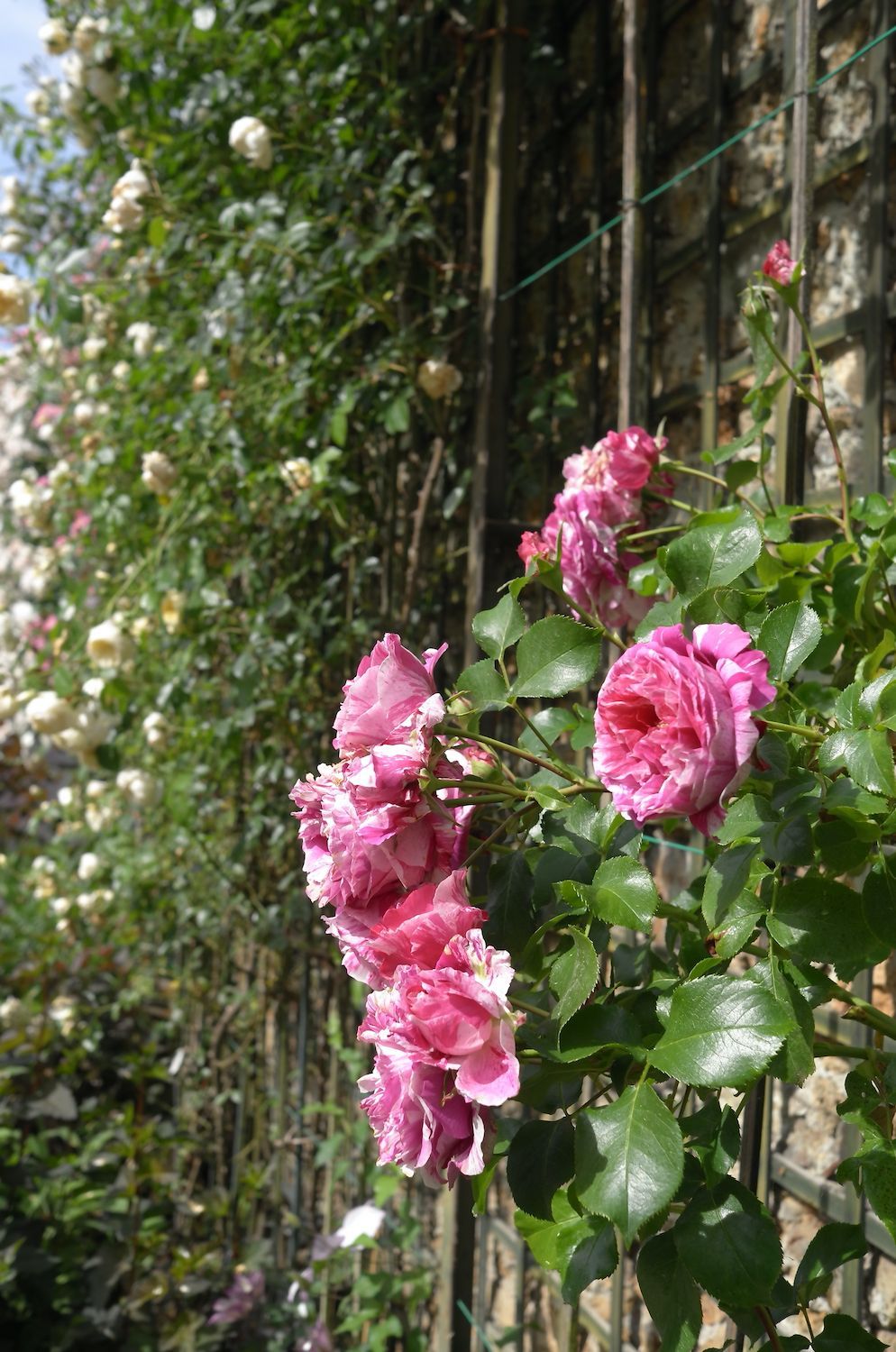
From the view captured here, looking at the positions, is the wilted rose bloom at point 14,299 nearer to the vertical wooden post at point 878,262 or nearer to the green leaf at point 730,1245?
the vertical wooden post at point 878,262

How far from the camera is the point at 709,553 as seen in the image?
2.15ft

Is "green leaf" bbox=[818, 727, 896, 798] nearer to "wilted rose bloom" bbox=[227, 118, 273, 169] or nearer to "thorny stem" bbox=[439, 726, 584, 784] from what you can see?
"thorny stem" bbox=[439, 726, 584, 784]

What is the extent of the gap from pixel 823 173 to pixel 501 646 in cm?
65

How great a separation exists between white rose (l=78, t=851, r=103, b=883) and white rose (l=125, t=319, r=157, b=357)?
116 centimetres

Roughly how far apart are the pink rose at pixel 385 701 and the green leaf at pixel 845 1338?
38 cm

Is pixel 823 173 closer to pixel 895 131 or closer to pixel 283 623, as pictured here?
pixel 895 131

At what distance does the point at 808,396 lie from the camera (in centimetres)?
80

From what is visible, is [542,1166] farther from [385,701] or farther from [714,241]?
[714,241]

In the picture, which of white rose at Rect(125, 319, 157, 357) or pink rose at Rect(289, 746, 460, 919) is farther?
white rose at Rect(125, 319, 157, 357)

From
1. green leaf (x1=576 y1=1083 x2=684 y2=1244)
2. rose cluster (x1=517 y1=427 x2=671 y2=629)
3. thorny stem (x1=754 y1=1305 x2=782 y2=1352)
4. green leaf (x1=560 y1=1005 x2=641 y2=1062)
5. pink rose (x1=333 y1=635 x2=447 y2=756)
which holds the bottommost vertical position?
thorny stem (x1=754 y1=1305 x2=782 y2=1352)

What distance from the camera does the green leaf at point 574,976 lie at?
544mm

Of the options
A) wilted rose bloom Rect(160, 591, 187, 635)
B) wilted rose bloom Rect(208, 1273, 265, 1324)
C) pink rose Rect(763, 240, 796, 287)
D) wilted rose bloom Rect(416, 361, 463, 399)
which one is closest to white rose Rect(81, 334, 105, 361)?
wilted rose bloom Rect(160, 591, 187, 635)

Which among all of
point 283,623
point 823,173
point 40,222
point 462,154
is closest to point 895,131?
point 823,173

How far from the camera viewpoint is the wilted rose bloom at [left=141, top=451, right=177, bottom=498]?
1986 millimetres
